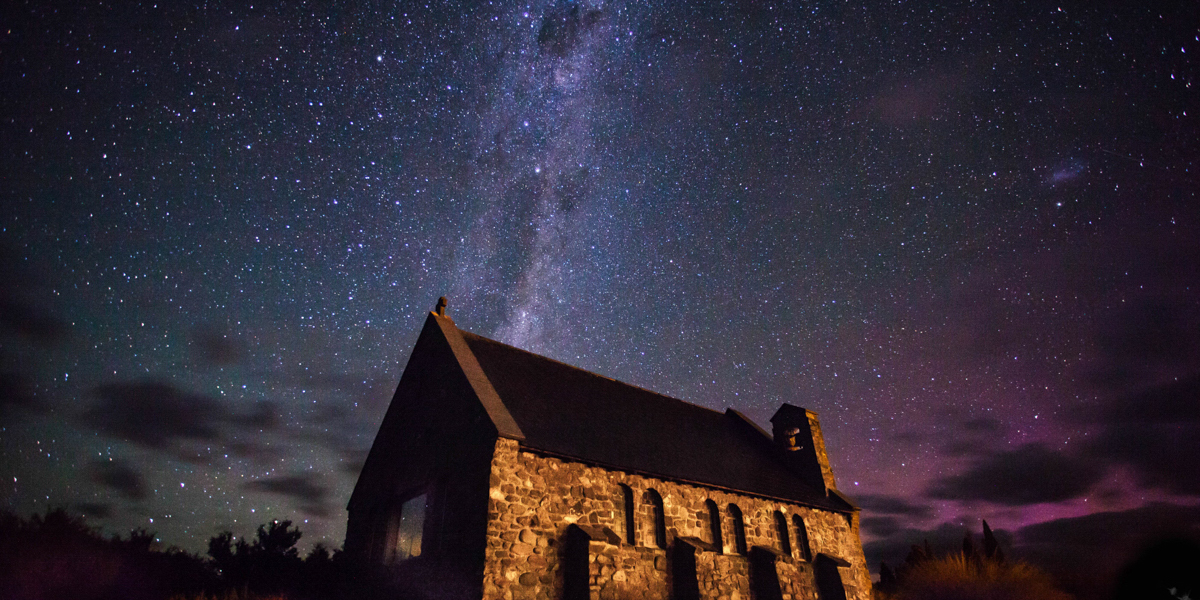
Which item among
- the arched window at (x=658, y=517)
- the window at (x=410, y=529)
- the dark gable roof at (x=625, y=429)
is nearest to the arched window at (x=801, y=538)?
the dark gable roof at (x=625, y=429)

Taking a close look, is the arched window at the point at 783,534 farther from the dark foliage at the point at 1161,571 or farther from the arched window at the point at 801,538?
the dark foliage at the point at 1161,571

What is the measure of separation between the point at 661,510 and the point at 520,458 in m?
5.21

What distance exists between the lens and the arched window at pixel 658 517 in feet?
53.3

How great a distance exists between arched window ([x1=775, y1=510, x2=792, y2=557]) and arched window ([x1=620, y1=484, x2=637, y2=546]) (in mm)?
6850

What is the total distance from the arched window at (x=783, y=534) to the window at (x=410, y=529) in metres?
12.3

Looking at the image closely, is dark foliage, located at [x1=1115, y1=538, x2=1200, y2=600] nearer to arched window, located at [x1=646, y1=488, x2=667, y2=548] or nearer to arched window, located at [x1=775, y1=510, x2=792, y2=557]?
arched window, located at [x1=646, y1=488, x2=667, y2=548]

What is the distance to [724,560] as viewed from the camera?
17.3 m

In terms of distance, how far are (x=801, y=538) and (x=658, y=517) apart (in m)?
7.06

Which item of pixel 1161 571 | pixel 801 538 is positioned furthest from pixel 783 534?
pixel 1161 571

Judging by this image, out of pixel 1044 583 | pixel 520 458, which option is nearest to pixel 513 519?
pixel 520 458

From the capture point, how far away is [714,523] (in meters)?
18.0

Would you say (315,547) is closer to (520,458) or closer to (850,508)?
(520,458)

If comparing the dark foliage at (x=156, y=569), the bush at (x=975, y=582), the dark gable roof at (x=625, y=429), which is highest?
the dark gable roof at (x=625, y=429)

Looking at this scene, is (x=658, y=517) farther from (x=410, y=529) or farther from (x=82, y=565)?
(x=82, y=565)
